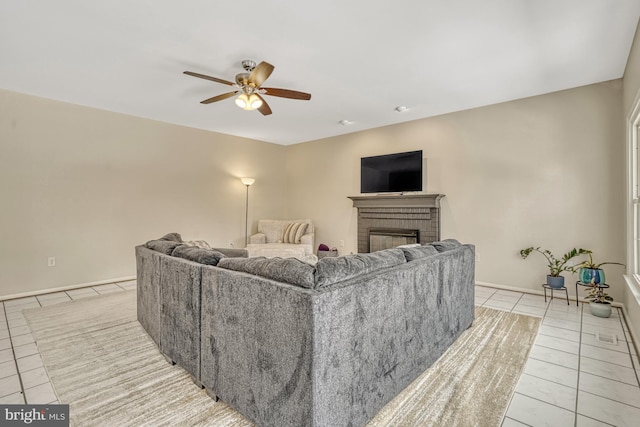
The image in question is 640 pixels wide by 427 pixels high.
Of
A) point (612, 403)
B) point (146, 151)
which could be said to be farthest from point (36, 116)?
point (612, 403)

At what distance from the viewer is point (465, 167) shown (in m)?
4.41

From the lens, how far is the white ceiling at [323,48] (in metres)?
2.20

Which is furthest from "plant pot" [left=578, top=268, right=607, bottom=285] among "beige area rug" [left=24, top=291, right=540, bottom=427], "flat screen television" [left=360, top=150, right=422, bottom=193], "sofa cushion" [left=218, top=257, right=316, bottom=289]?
"sofa cushion" [left=218, top=257, right=316, bottom=289]

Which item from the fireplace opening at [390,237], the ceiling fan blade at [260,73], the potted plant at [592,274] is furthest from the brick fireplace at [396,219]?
the ceiling fan blade at [260,73]

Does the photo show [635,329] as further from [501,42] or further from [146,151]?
[146,151]

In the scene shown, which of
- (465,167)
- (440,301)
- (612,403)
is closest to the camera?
(612,403)

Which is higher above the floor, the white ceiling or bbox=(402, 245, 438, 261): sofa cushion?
the white ceiling

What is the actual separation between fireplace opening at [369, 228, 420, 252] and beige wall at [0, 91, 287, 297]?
8.99 ft

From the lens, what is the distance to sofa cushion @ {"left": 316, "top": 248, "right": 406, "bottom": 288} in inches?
53.7

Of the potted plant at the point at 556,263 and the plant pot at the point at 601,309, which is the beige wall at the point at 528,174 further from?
the plant pot at the point at 601,309

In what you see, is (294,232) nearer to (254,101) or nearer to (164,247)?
(254,101)

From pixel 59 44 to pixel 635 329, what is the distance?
5.43 m

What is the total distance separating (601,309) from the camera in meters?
3.02

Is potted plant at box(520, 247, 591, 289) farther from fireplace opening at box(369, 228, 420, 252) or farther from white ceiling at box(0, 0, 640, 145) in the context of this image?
white ceiling at box(0, 0, 640, 145)
